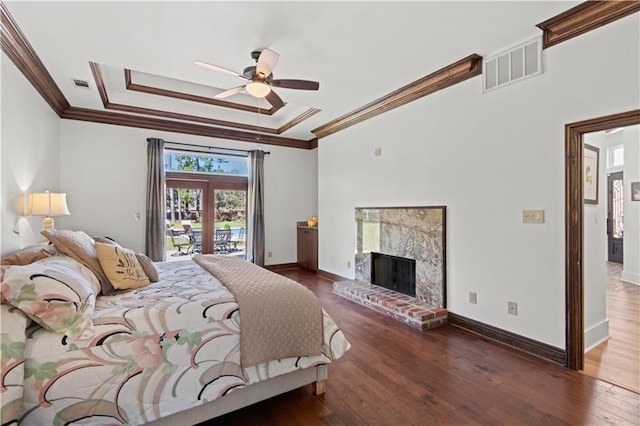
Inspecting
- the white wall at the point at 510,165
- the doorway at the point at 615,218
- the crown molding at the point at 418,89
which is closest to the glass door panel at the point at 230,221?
the crown molding at the point at 418,89

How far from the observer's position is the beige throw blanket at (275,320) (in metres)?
1.84

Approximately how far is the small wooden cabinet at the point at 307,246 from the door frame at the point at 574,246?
13.8ft

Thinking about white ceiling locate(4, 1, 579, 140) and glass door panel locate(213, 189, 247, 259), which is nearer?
white ceiling locate(4, 1, 579, 140)

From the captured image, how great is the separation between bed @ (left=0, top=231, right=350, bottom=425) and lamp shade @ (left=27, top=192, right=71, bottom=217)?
4.87ft

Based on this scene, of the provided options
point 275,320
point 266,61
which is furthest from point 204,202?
point 275,320

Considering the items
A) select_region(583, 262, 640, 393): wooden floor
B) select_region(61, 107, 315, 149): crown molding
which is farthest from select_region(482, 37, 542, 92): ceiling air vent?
select_region(61, 107, 315, 149): crown molding

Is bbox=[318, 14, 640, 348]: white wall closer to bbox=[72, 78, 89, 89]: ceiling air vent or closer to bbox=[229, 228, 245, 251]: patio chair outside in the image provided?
bbox=[229, 228, 245, 251]: patio chair outside

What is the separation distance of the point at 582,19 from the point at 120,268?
13.4ft

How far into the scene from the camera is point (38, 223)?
11.8ft

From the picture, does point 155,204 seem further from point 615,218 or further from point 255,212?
point 615,218

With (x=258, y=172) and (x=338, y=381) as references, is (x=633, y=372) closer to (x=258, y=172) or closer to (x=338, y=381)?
(x=338, y=381)

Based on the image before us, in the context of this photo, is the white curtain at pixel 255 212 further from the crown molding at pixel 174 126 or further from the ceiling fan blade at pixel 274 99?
the ceiling fan blade at pixel 274 99

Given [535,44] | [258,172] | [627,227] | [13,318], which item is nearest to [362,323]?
[13,318]

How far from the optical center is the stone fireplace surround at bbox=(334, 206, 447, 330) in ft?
11.6
